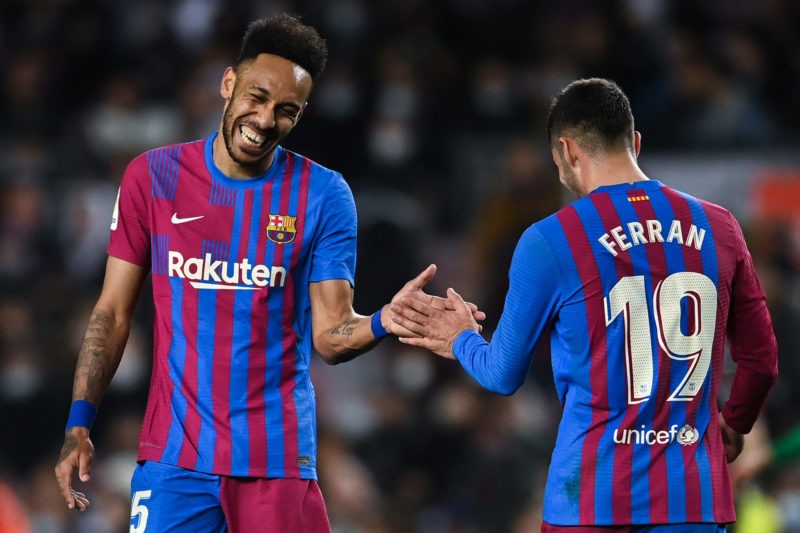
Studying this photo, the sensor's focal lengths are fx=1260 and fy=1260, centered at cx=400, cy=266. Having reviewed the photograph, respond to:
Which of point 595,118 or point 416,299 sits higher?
point 595,118

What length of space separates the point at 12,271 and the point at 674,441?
613 cm

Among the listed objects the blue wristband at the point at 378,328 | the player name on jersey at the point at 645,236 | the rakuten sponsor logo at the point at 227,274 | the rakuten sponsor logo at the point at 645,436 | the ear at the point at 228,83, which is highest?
the ear at the point at 228,83

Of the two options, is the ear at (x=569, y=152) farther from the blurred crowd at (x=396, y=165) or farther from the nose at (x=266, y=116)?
the blurred crowd at (x=396, y=165)

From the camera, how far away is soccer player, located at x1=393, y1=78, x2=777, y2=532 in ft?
11.4

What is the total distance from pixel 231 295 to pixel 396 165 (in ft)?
17.5

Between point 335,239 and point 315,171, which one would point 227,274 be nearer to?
point 335,239

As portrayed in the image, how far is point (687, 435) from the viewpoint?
354 centimetres

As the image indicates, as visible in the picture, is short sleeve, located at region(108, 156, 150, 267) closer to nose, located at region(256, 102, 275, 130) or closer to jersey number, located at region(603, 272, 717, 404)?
nose, located at region(256, 102, 275, 130)

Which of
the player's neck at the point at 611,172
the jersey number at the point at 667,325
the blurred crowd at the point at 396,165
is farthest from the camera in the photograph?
the blurred crowd at the point at 396,165

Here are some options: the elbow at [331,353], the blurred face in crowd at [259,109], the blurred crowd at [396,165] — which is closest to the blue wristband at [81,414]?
the elbow at [331,353]

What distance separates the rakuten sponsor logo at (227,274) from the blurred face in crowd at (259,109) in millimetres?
341

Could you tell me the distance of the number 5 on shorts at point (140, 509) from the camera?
3.89 metres

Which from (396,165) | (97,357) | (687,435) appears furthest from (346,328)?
(396,165)

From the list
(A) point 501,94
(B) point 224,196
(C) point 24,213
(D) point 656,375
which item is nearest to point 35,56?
(C) point 24,213
